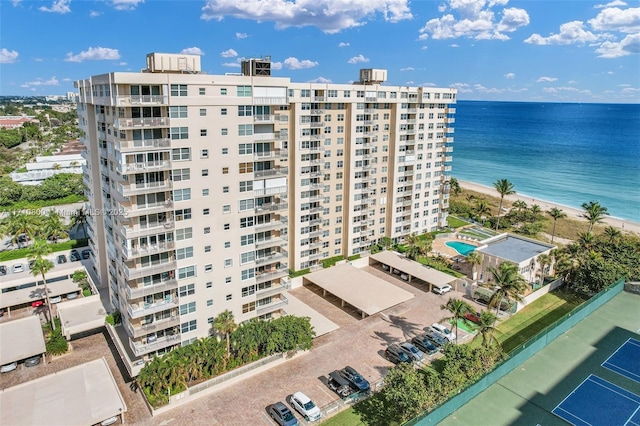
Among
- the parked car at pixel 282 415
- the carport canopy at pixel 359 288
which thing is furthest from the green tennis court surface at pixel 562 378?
the carport canopy at pixel 359 288

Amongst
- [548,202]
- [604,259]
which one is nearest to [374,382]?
[604,259]

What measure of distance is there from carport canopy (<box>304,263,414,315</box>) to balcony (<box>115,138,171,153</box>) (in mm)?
31418

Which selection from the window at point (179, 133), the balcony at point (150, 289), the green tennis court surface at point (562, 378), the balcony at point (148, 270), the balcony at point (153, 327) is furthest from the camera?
the balcony at point (153, 327)

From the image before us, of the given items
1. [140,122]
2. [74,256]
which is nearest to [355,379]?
[140,122]

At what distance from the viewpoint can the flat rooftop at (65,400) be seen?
36.0 metres

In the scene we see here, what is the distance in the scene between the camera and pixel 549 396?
36.8m

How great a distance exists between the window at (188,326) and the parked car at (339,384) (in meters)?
15.3

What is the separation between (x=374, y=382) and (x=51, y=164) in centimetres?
13063

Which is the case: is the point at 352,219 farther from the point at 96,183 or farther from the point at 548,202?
the point at 548,202

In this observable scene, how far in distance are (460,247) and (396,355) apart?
41520mm

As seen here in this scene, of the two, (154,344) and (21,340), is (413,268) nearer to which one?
(154,344)

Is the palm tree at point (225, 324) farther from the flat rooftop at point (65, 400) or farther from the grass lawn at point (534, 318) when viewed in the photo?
the grass lawn at point (534, 318)

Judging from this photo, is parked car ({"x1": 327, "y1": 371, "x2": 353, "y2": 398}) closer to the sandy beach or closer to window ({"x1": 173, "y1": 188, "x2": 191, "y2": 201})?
window ({"x1": 173, "y1": 188, "x2": 191, "y2": 201})

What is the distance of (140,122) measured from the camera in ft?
129
